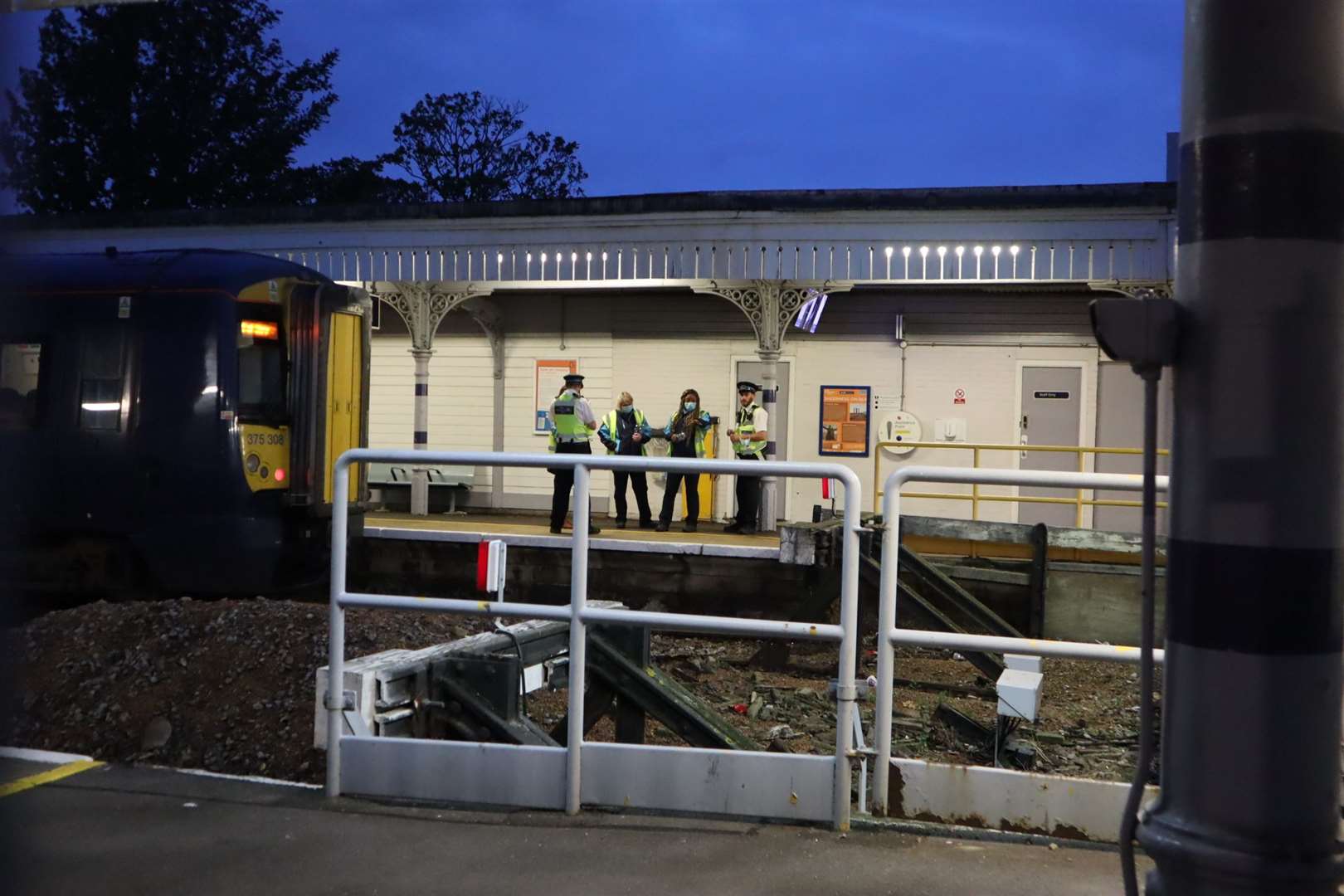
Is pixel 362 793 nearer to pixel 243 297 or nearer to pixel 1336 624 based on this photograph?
pixel 1336 624

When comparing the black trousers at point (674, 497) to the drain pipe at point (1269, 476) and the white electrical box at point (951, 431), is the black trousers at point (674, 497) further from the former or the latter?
the drain pipe at point (1269, 476)

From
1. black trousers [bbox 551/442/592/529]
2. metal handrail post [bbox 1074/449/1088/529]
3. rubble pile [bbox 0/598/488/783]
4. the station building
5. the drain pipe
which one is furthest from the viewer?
the station building

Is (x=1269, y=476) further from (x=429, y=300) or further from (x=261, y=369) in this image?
(x=429, y=300)

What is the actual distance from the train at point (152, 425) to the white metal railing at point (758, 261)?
5.37 m

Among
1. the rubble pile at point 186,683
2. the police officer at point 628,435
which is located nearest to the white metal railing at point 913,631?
the rubble pile at point 186,683

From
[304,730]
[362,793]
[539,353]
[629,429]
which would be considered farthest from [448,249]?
[362,793]

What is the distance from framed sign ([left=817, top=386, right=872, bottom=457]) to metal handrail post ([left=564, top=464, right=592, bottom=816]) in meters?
11.8

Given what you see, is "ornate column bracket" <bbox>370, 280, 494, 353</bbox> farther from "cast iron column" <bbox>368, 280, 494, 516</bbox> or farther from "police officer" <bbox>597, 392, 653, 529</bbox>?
"police officer" <bbox>597, 392, 653, 529</bbox>

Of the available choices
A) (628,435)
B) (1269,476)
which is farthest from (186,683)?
(628,435)

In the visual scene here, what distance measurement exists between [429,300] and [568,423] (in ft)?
12.5

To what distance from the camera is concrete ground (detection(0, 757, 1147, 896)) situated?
166 inches

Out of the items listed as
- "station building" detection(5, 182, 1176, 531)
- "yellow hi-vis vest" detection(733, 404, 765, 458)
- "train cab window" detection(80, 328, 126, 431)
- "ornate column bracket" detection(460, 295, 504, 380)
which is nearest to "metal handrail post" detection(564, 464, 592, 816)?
"train cab window" detection(80, 328, 126, 431)

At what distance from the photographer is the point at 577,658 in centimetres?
495

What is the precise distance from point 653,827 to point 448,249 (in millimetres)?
13552
